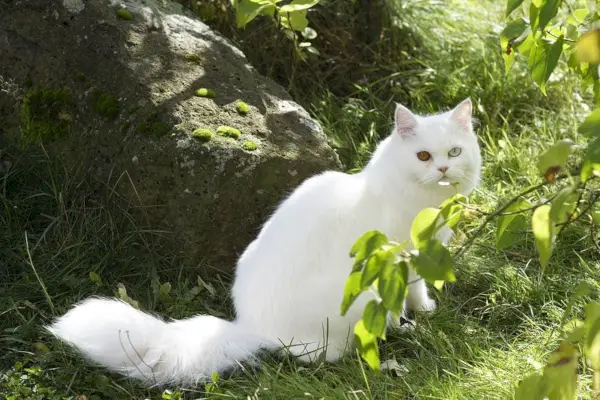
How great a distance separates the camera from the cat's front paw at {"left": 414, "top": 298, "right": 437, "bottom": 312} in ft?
10.9

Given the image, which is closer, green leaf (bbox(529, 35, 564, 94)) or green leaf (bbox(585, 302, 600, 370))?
green leaf (bbox(585, 302, 600, 370))

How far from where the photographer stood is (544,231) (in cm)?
138

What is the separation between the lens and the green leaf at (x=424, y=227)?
141 cm

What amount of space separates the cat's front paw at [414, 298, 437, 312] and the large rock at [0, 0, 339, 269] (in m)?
0.83

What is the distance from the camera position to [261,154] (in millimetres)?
3623

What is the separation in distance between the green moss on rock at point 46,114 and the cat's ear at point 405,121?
1.61 meters

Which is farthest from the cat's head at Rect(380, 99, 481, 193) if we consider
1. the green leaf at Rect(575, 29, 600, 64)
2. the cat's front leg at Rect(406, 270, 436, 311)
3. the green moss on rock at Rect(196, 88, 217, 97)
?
the green leaf at Rect(575, 29, 600, 64)

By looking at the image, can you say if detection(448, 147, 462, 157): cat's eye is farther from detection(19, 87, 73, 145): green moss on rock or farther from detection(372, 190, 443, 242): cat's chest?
detection(19, 87, 73, 145): green moss on rock

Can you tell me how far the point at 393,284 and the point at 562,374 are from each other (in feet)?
1.05

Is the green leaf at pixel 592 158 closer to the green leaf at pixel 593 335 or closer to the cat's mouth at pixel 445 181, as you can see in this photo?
the green leaf at pixel 593 335

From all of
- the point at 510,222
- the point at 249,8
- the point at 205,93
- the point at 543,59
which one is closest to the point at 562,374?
the point at 510,222

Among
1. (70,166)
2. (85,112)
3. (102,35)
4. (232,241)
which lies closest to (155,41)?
(102,35)

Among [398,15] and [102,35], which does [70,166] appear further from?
[398,15]

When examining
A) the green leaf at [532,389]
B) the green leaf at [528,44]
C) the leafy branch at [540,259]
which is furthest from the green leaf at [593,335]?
the green leaf at [528,44]
